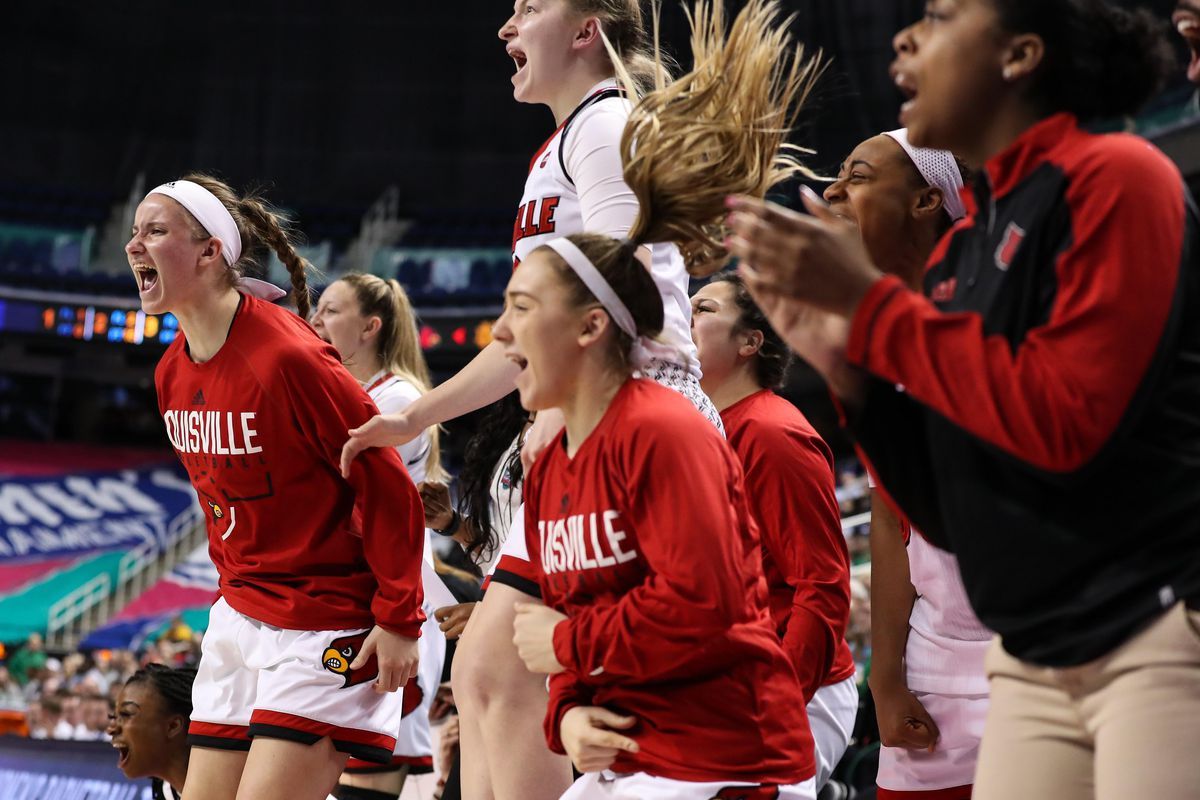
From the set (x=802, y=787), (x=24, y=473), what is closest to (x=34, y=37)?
(x=24, y=473)

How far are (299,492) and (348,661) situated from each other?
42 cm

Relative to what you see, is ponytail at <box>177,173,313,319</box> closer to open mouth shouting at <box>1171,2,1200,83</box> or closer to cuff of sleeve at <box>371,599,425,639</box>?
cuff of sleeve at <box>371,599,425,639</box>

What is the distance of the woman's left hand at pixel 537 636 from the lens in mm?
2227

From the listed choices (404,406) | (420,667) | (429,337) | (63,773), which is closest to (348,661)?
(420,667)

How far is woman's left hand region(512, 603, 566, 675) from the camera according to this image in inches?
87.7

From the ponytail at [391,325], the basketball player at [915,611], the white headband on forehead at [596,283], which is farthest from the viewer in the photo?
the ponytail at [391,325]

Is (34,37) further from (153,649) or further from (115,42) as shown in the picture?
(153,649)

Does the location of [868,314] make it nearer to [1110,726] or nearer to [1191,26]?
[1110,726]

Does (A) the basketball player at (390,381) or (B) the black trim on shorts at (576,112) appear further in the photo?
(A) the basketball player at (390,381)

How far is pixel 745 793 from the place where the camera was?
2.12m

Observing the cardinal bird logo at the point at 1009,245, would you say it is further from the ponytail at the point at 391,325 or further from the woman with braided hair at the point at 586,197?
the ponytail at the point at 391,325

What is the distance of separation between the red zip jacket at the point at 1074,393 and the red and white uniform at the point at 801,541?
1.34 metres

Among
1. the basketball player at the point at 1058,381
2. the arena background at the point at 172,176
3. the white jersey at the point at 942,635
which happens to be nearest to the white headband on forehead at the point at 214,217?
the white jersey at the point at 942,635

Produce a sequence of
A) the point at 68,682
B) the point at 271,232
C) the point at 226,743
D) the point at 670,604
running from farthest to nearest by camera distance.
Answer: the point at 68,682, the point at 271,232, the point at 226,743, the point at 670,604
